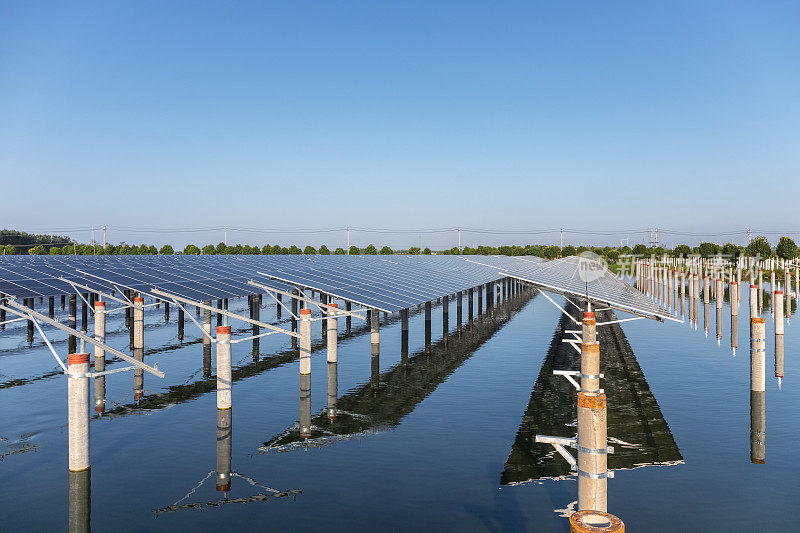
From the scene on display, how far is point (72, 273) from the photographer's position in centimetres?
2981

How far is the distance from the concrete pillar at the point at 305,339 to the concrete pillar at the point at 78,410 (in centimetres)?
796

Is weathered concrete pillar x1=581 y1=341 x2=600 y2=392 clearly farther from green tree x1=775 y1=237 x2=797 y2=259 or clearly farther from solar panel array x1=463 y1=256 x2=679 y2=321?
green tree x1=775 y1=237 x2=797 y2=259

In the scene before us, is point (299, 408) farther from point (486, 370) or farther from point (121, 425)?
point (486, 370)

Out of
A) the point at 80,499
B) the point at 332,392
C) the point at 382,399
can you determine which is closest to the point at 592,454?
the point at 80,499

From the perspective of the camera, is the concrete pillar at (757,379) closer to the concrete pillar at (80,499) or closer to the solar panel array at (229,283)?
the solar panel array at (229,283)

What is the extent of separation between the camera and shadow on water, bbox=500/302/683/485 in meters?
13.3

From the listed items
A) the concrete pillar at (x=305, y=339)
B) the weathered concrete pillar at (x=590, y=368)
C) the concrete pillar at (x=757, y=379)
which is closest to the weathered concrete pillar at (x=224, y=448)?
the concrete pillar at (x=305, y=339)

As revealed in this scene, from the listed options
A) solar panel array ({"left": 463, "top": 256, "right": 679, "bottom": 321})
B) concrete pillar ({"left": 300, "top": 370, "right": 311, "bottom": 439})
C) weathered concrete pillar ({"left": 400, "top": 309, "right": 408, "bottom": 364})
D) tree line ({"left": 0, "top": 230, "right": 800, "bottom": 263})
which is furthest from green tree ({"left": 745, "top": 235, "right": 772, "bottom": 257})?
concrete pillar ({"left": 300, "top": 370, "right": 311, "bottom": 439})

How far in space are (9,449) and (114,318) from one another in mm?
28388

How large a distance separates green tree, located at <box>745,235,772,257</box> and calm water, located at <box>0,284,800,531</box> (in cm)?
9177

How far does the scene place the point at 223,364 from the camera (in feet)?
49.6

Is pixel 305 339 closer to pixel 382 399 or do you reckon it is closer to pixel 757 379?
pixel 382 399

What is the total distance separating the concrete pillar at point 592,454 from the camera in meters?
6.45

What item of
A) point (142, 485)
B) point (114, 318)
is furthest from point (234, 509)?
point (114, 318)
